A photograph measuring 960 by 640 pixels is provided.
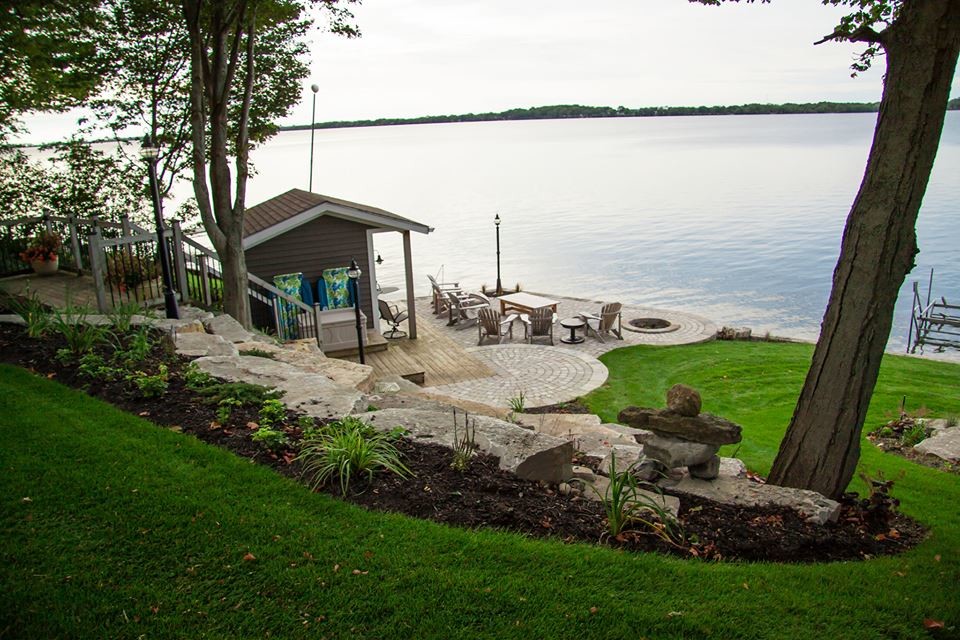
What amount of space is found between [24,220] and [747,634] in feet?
44.9

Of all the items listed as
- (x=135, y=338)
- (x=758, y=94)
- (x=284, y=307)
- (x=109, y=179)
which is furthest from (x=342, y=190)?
(x=135, y=338)

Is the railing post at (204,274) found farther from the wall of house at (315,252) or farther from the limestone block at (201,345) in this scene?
the limestone block at (201,345)

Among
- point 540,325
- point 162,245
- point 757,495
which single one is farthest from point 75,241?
point 757,495

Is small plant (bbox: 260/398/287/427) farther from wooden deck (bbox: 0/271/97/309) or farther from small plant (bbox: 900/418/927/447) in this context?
small plant (bbox: 900/418/927/447)

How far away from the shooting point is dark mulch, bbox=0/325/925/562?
150 inches

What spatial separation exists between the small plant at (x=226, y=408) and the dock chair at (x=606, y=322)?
11.2m

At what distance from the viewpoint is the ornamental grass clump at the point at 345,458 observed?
412 cm

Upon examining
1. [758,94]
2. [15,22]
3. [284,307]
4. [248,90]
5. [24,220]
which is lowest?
[284,307]

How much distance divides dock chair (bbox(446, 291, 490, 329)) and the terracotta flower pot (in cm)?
881

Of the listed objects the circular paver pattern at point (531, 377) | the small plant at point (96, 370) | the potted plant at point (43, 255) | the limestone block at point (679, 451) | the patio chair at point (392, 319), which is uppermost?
the potted plant at point (43, 255)

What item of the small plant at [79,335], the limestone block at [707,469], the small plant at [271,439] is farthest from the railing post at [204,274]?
the limestone block at [707,469]

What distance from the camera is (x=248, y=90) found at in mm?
10805

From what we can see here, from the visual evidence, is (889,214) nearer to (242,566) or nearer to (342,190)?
(242,566)

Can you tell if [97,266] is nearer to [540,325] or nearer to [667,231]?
[540,325]
